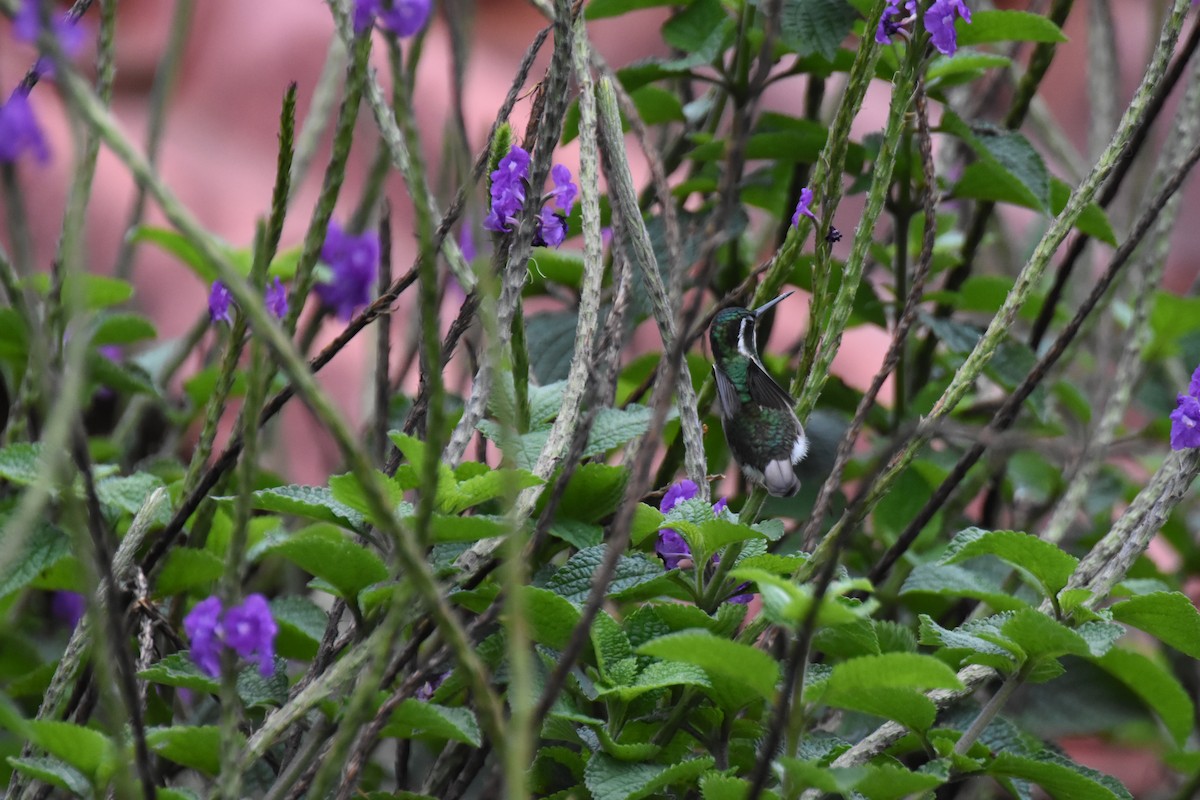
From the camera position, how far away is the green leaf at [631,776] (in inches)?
24.9

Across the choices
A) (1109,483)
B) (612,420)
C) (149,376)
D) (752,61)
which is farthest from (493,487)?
(1109,483)

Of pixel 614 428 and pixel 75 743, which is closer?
pixel 75 743

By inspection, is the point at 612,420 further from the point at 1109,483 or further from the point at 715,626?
the point at 1109,483

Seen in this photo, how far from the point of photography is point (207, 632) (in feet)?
1.94

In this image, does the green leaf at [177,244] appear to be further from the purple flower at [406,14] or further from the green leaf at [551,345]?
the purple flower at [406,14]

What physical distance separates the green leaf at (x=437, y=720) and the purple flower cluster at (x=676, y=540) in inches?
6.6

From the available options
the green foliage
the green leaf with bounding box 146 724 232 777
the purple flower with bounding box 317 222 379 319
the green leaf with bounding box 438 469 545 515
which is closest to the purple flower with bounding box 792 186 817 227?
the green foliage

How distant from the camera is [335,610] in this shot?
0.79 meters

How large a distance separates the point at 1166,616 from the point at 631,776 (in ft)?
1.08

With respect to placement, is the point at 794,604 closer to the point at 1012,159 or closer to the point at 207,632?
the point at 207,632

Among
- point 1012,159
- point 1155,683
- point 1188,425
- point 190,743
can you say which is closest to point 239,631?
point 190,743

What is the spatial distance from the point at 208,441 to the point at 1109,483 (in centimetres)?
118

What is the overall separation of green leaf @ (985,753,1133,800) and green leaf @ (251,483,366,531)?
15.8 inches

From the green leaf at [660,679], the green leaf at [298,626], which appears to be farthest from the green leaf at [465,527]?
the green leaf at [298,626]
